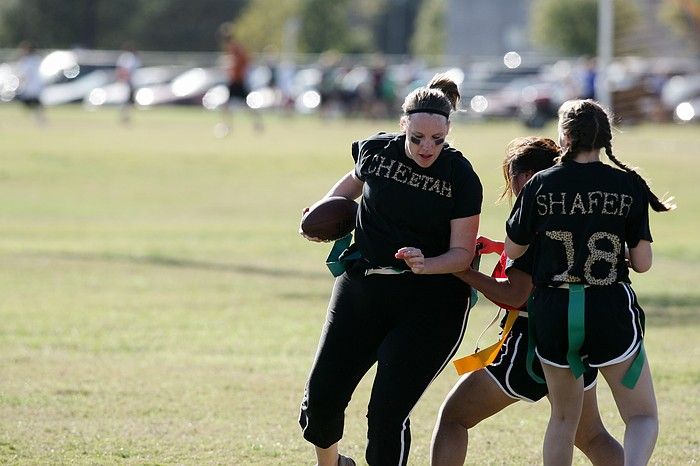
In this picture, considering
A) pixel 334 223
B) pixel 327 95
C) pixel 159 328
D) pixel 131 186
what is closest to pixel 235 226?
pixel 131 186

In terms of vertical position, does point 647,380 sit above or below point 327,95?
below

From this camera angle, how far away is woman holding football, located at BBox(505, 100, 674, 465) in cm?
517

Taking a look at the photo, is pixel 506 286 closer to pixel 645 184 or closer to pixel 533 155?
pixel 533 155

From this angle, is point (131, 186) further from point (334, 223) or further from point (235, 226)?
point (334, 223)

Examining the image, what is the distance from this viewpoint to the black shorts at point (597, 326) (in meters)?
5.19

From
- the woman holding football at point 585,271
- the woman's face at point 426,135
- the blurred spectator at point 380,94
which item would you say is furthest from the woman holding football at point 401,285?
the blurred spectator at point 380,94

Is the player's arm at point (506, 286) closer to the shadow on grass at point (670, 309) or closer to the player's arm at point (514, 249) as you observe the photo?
the player's arm at point (514, 249)

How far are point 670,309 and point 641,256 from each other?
7.08 m

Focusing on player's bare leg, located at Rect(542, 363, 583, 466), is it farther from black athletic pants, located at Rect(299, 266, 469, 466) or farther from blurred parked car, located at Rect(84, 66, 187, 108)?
blurred parked car, located at Rect(84, 66, 187, 108)

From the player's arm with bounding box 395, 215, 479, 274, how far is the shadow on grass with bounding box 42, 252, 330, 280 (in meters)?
8.49

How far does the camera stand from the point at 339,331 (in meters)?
5.69

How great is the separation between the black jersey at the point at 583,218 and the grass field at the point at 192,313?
1817 mm

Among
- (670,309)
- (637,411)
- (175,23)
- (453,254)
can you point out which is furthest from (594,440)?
(175,23)

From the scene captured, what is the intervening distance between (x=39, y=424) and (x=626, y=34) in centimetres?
4223
